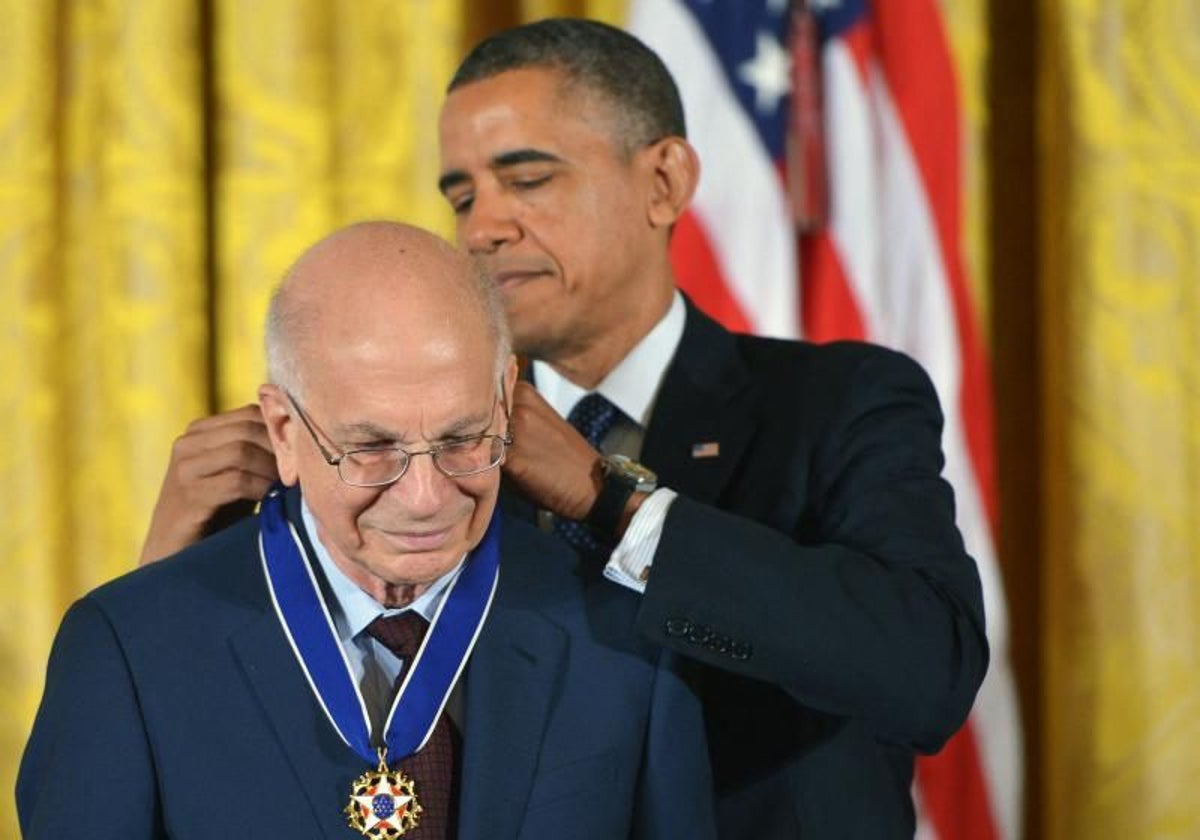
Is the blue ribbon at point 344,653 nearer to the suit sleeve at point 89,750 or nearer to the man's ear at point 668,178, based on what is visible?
the suit sleeve at point 89,750

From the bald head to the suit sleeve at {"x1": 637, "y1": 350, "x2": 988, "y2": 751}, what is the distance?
0.29m

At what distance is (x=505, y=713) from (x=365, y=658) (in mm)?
133

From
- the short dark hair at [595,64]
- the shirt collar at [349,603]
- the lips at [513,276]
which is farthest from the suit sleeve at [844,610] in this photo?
the short dark hair at [595,64]

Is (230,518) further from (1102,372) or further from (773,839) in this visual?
(1102,372)

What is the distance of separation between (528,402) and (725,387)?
0.43 m

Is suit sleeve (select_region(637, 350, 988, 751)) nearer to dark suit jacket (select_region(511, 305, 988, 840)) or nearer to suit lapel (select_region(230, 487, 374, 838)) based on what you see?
dark suit jacket (select_region(511, 305, 988, 840))

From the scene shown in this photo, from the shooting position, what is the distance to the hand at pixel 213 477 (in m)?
1.86

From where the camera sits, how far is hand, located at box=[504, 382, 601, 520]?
1710 millimetres

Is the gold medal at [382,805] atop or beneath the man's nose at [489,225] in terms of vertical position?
beneath

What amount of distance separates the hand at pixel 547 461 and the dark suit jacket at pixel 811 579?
9cm

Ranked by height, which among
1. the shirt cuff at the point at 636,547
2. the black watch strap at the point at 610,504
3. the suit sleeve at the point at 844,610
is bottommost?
the suit sleeve at the point at 844,610

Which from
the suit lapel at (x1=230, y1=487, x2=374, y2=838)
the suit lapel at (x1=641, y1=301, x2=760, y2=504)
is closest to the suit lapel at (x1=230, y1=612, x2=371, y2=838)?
the suit lapel at (x1=230, y1=487, x2=374, y2=838)

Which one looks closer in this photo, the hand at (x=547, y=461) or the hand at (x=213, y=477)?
the hand at (x=547, y=461)

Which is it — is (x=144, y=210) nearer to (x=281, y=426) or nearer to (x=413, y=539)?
(x=281, y=426)
